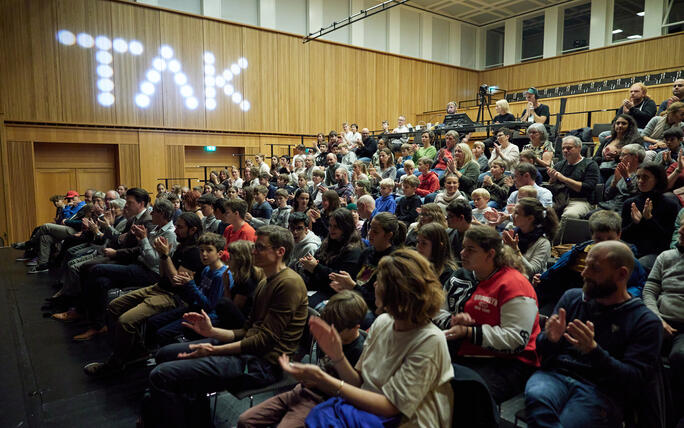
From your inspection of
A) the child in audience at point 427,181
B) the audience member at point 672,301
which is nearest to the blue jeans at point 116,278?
the child in audience at point 427,181

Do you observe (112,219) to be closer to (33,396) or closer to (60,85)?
(33,396)

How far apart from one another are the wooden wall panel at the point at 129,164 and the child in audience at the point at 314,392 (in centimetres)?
1000

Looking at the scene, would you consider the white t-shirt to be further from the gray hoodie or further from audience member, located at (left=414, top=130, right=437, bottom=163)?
audience member, located at (left=414, top=130, right=437, bottom=163)

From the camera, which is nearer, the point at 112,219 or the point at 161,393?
the point at 161,393

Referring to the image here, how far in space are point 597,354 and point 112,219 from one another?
5.42m

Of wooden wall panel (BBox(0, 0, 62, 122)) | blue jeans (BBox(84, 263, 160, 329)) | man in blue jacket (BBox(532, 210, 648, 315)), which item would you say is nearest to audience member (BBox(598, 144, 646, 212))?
man in blue jacket (BBox(532, 210, 648, 315))

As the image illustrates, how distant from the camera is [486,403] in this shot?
1453 millimetres

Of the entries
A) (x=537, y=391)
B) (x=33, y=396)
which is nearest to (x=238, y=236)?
(x=33, y=396)

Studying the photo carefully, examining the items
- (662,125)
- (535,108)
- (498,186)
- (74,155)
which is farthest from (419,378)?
(74,155)

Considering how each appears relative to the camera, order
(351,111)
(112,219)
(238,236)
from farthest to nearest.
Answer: (351,111) < (112,219) < (238,236)

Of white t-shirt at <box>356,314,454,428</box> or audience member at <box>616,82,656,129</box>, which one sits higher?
audience member at <box>616,82,656,129</box>

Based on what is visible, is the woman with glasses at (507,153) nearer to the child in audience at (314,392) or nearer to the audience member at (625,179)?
the audience member at (625,179)

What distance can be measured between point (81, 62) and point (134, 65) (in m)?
1.09

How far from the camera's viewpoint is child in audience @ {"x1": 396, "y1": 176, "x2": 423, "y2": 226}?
4.90m
